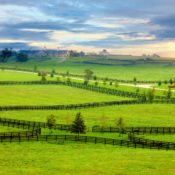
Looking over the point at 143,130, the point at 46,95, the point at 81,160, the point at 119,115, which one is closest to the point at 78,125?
the point at 143,130

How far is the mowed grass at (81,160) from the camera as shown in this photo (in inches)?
1119

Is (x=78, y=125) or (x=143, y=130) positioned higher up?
(x=78, y=125)

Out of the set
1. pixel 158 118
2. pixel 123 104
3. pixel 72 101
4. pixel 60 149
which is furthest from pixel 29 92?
pixel 60 149

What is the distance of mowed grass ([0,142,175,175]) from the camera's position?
93.3ft

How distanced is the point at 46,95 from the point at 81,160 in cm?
6824

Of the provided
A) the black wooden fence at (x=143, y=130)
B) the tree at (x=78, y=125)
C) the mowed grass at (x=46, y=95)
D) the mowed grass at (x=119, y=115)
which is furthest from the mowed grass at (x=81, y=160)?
the mowed grass at (x=46, y=95)

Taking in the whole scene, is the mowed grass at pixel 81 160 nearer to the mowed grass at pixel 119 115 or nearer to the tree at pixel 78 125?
the tree at pixel 78 125

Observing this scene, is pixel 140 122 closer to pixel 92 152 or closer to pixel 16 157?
pixel 92 152

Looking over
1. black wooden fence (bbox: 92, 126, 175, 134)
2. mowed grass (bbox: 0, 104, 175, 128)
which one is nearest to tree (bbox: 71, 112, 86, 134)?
black wooden fence (bbox: 92, 126, 175, 134)

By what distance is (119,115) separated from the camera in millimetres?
68938

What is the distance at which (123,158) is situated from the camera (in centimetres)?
3319

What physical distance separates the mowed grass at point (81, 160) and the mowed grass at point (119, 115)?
56.1ft

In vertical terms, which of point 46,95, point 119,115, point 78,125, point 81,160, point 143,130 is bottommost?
point 81,160

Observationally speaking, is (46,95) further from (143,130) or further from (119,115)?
(143,130)
